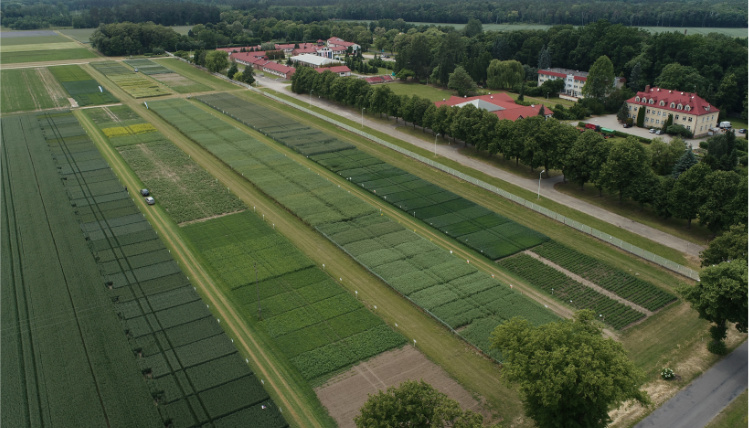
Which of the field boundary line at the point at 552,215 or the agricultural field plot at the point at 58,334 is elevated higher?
the field boundary line at the point at 552,215

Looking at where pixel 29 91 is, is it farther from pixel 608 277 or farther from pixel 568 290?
pixel 608 277

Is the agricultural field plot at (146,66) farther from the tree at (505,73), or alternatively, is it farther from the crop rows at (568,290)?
the crop rows at (568,290)

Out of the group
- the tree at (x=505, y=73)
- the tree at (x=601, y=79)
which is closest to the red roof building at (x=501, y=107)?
the tree at (x=601, y=79)

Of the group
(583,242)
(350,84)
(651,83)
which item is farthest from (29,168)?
(651,83)

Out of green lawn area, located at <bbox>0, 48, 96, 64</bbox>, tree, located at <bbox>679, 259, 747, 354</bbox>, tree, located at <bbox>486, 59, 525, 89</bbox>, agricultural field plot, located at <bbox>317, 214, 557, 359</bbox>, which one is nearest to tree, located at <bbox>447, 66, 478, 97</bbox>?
tree, located at <bbox>486, 59, 525, 89</bbox>

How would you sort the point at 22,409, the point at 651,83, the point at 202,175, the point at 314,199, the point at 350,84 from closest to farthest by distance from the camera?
the point at 22,409, the point at 314,199, the point at 202,175, the point at 350,84, the point at 651,83

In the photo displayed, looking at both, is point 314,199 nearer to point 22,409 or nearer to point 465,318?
point 465,318
